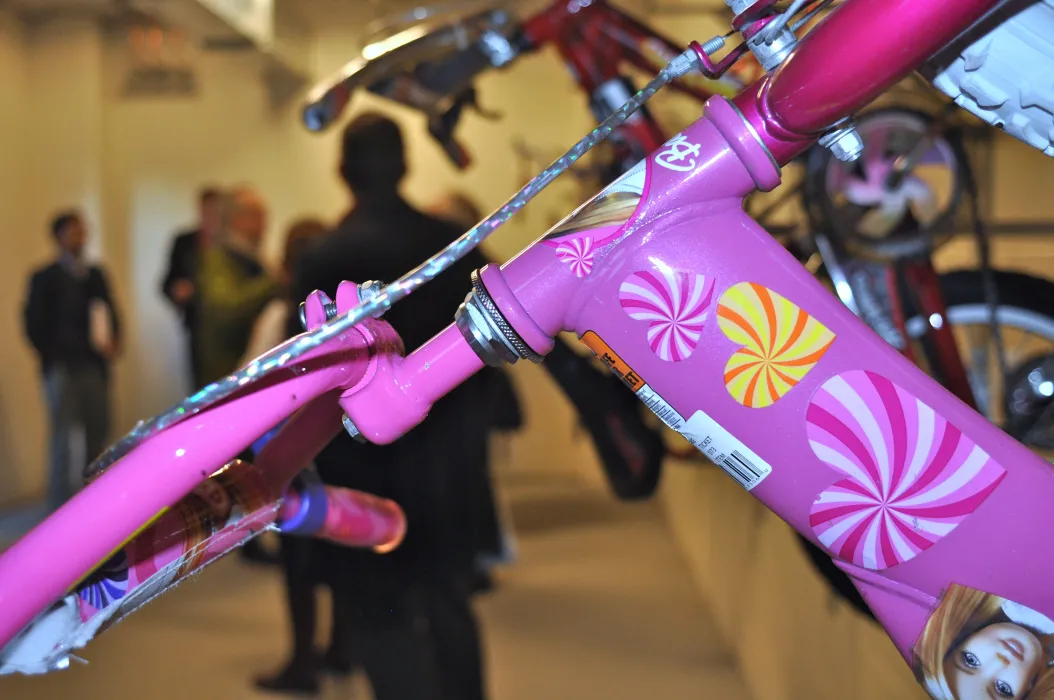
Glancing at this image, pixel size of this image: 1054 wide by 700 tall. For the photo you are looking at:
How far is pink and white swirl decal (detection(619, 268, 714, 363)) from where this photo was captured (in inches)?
19.3

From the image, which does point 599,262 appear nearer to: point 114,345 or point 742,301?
point 742,301

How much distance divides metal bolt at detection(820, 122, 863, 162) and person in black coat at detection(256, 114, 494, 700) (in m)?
0.58

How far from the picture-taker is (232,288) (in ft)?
6.56

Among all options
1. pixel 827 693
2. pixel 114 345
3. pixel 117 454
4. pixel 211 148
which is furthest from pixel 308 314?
pixel 211 148

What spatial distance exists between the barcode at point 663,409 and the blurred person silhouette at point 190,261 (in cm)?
198

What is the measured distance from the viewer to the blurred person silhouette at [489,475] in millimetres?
1483

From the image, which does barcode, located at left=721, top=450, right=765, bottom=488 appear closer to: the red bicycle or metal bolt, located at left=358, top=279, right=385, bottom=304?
metal bolt, located at left=358, top=279, right=385, bottom=304

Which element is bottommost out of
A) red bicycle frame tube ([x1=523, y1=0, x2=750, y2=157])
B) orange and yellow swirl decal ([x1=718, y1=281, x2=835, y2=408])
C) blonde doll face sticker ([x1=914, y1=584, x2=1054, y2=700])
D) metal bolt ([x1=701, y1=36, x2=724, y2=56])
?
blonde doll face sticker ([x1=914, y1=584, x2=1054, y2=700])

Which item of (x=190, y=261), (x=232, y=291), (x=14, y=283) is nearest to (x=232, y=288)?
(x=232, y=291)

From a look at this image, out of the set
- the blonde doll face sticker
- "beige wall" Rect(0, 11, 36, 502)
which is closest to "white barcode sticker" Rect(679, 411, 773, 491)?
the blonde doll face sticker

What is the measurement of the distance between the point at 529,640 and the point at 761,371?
63.3 inches

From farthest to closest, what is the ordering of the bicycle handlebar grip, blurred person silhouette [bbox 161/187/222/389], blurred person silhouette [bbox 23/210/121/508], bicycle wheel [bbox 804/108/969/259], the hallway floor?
blurred person silhouette [bbox 23/210/121/508]
blurred person silhouette [bbox 161/187/222/389]
the hallway floor
bicycle wheel [bbox 804/108/969/259]
the bicycle handlebar grip

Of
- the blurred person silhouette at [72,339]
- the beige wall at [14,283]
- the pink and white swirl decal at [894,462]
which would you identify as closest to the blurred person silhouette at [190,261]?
the blurred person silhouette at [72,339]

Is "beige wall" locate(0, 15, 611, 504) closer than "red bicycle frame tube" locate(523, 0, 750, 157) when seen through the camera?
No
